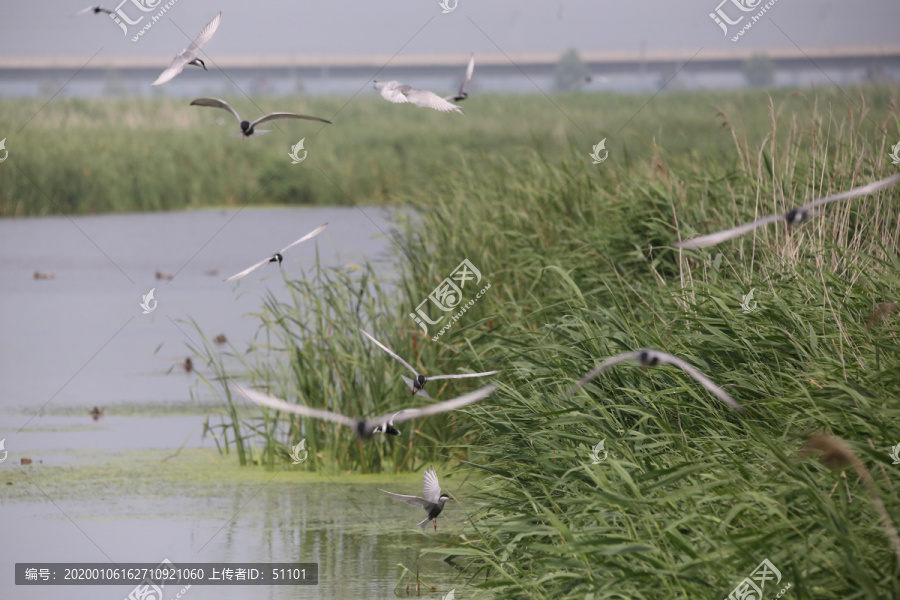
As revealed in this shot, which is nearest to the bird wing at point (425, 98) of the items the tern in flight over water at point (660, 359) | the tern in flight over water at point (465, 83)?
the tern in flight over water at point (465, 83)

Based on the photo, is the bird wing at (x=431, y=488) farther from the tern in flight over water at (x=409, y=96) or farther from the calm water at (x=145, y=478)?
the tern in flight over water at (x=409, y=96)

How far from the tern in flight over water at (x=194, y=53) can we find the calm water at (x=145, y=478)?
1440 mm

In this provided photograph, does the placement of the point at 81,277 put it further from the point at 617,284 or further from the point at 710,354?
the point at 710,354

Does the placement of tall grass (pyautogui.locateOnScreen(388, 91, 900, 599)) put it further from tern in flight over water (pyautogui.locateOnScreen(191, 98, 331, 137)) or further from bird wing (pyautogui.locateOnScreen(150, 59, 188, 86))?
bird wing (pyautogui.locateOnScreen(150, 59, 188, 86))

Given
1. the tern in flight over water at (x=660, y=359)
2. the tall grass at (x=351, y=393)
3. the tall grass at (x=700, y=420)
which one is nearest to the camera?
the tern in flight over water at (x=660, y=359)

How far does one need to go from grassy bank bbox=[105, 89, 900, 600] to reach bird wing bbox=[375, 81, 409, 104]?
1.25 m

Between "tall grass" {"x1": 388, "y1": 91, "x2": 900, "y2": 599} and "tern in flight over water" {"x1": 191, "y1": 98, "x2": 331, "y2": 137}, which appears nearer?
"tall grass" {"x1": 388, "y1": 91, "x2": 900, "y2": 599}

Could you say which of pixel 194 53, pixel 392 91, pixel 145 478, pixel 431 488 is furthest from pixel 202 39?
pixel 145 478

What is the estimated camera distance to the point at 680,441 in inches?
175

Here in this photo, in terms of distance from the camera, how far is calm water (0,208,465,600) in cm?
564

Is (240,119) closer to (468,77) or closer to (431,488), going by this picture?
(468,77)

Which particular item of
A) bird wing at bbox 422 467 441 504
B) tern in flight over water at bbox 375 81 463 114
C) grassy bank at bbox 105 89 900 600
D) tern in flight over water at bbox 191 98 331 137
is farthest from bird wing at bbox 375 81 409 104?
bird wing at bbox 422 467 441 504

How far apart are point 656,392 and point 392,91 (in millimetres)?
1746

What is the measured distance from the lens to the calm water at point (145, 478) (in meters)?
5.64
